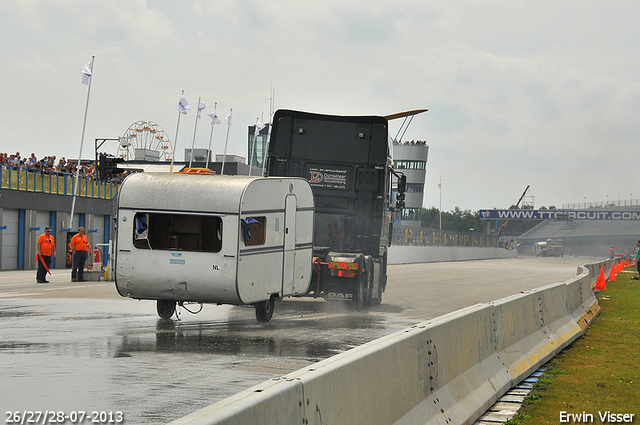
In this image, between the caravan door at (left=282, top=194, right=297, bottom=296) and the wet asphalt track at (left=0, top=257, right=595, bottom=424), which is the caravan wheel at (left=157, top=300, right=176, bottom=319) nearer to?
the wet asphalt track at (left=0, top=257, right=595, bottom=424)

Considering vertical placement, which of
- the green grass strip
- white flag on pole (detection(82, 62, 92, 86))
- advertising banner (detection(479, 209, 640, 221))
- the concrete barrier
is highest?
white flag on pole (detection(82, 62, 92, 86))

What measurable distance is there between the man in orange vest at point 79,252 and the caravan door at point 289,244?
13.9m

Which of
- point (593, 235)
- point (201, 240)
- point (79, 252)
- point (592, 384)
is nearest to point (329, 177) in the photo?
point (201, 240)

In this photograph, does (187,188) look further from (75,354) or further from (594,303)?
(594,303)

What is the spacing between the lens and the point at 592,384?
9.27 metres

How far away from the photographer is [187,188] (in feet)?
45.9

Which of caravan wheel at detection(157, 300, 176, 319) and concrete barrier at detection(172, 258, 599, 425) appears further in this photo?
caravan wheel at detection(157, 300, 176, 319)

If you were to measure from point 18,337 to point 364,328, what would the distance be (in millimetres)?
5901

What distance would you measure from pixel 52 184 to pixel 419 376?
139 feet

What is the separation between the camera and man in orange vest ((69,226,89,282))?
90.4 ft

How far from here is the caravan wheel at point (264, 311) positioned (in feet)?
49.0

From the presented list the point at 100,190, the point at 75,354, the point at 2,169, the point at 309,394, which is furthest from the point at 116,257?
the point at 100,190

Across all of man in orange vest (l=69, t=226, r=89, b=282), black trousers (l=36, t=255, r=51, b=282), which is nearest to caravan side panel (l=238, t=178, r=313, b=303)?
man in orange vest (l=69, t=226, r=89, b=282)

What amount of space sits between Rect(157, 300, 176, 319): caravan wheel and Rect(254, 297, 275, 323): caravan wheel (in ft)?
5.74
